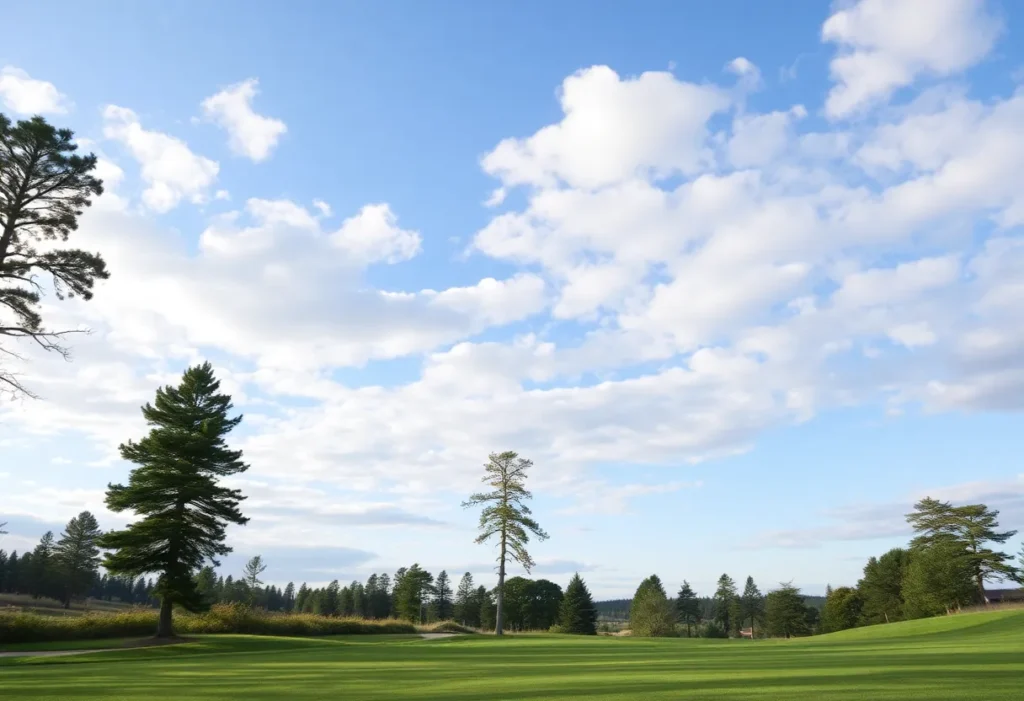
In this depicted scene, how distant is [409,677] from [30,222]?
1770cm

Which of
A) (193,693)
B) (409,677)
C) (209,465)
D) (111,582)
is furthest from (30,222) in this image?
(111,582)

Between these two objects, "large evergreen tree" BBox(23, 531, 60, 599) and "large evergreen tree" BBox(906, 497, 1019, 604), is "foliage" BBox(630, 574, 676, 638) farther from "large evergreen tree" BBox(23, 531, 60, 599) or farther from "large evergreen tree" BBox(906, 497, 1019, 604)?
"large evergreen tree" BBox(23, 531, 60, 599)

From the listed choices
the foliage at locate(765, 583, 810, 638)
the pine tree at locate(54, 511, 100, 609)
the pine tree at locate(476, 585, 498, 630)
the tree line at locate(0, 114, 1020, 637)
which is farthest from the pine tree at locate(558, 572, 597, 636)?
the pine tree at locate(54, 511, 100, 609)

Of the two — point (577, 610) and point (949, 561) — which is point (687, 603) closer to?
point (577, 610)

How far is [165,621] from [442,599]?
10220 cm

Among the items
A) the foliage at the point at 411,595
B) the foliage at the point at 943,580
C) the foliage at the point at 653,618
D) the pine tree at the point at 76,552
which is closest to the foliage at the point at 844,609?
the foliage at the point at 943,580

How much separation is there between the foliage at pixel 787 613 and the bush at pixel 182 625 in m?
80.8

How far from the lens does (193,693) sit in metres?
12.0

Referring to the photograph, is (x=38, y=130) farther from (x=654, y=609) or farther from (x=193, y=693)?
(x=654, y=609)

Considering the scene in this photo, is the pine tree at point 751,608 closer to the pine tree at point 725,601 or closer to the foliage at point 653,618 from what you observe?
the pine tree at point 725,601

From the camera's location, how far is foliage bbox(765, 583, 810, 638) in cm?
10712

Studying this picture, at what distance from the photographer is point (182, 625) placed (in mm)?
38031

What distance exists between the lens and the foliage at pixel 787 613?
107 m

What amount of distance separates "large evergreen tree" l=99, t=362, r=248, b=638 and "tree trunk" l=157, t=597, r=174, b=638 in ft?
0.16
